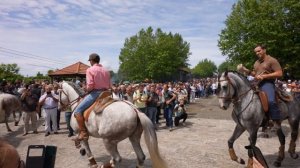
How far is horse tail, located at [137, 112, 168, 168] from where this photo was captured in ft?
22.1

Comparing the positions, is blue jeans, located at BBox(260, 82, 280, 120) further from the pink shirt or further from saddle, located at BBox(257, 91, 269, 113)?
the pink shirt

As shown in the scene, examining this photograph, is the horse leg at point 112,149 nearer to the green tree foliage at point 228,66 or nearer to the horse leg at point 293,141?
the green tree foliage at point 228,66

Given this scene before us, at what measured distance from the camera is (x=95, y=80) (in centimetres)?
757

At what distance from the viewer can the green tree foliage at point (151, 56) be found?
217 ft

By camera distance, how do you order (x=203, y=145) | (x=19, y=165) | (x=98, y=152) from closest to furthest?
(x=19, y=165)
(x=98, y=152)
(x=203, y=145)

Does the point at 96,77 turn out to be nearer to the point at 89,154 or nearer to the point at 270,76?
the point at 89,154

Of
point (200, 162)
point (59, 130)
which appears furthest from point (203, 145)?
point (59, 130)

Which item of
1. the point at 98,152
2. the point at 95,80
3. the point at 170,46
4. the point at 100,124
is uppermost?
the point at 170,46

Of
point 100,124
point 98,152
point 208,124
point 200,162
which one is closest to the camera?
point 100,124

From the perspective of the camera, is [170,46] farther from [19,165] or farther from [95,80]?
[19,165]

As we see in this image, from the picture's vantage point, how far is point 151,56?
67875mm

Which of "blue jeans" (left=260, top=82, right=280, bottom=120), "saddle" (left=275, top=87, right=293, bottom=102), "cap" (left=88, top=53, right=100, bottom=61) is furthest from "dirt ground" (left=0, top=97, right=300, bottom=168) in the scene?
"cap" (left=88, top=53, right=100, bottom=61)

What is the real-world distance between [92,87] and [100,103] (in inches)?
17.1

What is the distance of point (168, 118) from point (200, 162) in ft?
19.9
